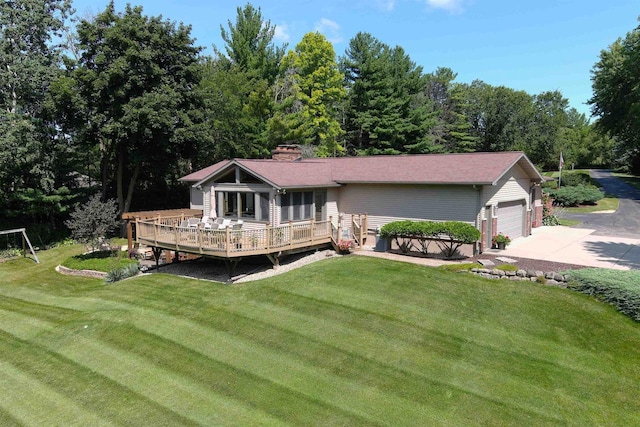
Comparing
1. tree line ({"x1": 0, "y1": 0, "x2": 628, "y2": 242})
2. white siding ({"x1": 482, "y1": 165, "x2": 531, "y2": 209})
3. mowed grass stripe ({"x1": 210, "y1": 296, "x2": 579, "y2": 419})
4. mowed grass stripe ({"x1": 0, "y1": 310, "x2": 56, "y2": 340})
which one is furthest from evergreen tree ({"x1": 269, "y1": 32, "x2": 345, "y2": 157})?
mowed grass stripe ({"x1": 210, "y1": 296, "x2": 579, "y2": 419})

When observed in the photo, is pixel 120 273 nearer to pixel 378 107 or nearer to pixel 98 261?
pixel 98 261

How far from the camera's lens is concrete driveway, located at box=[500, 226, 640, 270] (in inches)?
571

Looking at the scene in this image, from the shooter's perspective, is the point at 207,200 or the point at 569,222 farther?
the point at 569,222

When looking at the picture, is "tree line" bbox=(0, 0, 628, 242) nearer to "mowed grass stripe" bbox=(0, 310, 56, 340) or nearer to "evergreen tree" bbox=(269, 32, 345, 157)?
"evergreen tree" bbox=(269, 32, 345, 157)

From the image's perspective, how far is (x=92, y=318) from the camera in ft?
37.3

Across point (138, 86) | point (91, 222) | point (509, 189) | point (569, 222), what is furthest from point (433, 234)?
point (138, 86)

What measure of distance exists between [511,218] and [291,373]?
1579 cm

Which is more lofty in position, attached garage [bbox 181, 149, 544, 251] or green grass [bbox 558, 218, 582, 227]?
attached garage [bbox 181, 149, 544, 251]

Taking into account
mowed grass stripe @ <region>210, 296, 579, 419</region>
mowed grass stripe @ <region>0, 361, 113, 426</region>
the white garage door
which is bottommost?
mowed grass stripe @ <region>0, 361, 113, 426</region>

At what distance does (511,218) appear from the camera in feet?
65.1

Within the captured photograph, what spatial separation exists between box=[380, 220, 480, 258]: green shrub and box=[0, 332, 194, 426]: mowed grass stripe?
11.5 meters

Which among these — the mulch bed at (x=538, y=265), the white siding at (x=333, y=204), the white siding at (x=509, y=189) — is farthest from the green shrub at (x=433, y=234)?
the white siding at (x=333, y=204)

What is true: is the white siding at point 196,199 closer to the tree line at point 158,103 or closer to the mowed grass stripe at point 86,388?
the tree line at point 158,103

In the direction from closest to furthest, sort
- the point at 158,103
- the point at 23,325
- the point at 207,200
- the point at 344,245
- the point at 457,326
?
the point at 457,326 → the point at 23,325 → the point at 344,245 → the point at 207,200 → the point at 158,103
